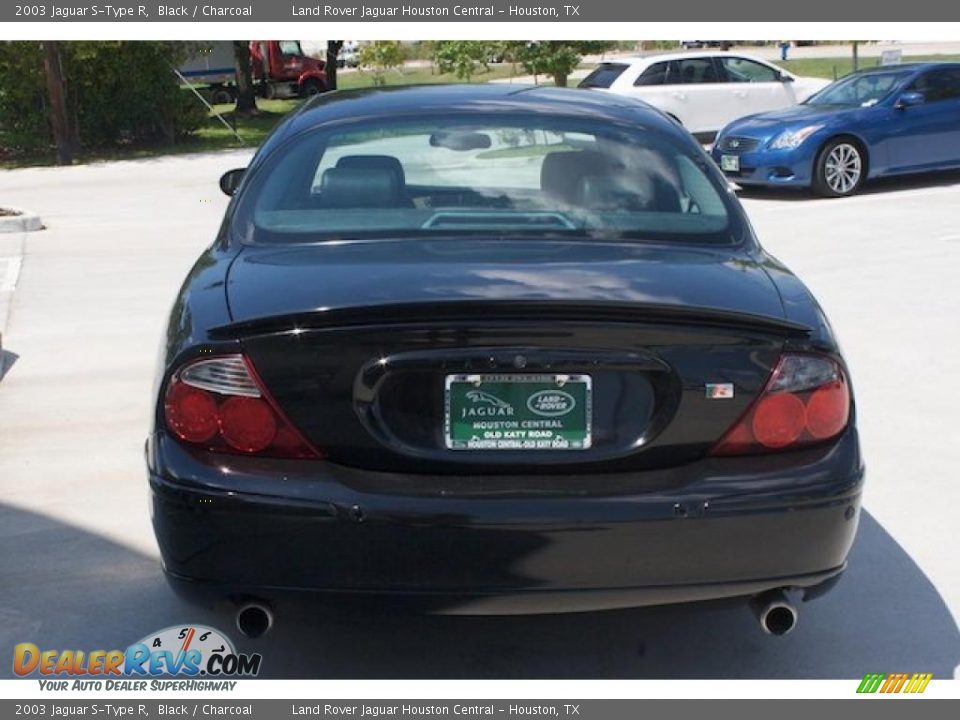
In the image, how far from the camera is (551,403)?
11.2 ft

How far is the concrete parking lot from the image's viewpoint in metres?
4.06

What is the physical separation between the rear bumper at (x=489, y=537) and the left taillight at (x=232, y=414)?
0.15ft

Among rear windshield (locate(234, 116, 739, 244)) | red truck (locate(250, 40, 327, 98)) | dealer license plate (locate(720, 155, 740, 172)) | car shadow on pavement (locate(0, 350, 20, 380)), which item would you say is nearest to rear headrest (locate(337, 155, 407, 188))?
rear windshield (locate(234, 116, 739, 244))

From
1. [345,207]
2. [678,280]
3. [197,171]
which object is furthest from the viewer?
[197,171]

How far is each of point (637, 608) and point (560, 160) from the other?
177cm

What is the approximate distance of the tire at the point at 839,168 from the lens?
49.3 ft

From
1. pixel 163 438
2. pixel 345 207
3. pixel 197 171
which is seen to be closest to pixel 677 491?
pixel 163 438

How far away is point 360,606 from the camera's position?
344 cm

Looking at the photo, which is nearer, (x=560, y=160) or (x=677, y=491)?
(x=677, y=491)

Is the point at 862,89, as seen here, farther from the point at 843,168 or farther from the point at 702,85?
the point at 702,85

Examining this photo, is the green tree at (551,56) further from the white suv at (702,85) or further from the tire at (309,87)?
the tire at (309,87)

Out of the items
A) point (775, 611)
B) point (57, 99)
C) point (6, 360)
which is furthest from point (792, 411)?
point (57, 99)

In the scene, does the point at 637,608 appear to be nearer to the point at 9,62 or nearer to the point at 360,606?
the point at 360,606

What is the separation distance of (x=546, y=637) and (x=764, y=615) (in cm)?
84
